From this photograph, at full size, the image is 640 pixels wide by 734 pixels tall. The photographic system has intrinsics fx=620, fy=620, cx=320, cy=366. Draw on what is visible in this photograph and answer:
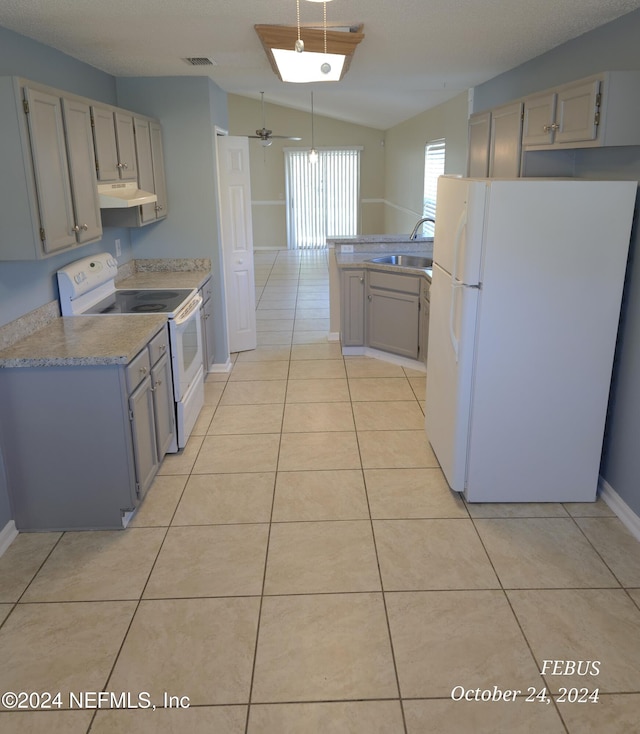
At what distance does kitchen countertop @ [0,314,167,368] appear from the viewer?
2.89 metres

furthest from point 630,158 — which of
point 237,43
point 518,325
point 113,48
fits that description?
point 113,48

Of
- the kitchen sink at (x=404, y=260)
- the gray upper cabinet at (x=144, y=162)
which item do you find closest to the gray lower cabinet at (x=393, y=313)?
the kitchen sink at (x=404, y=260)

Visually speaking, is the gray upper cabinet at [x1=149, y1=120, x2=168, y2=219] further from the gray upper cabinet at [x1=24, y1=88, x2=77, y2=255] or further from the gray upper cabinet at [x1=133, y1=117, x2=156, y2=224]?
the gray upper cabinet at [x1=24, y1=88, x2=77, y2=255]

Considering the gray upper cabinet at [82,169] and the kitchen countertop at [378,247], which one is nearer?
the gray upper cabinet at [82,169]

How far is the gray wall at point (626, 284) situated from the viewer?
3008mm

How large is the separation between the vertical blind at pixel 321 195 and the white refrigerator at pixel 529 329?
1001 cm

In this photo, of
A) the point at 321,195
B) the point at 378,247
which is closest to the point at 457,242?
the point at 378,247

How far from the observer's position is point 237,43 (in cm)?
365

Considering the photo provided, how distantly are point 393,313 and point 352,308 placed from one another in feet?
1.44

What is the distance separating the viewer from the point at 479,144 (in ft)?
14.4

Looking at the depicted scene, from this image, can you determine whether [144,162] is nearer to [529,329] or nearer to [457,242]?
[457,242]

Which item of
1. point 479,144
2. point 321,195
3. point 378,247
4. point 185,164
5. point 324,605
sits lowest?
point 324,605

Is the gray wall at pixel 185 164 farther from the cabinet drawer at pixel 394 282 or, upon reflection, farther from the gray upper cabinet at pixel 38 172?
the gray upper cabinet at pixel 38 172

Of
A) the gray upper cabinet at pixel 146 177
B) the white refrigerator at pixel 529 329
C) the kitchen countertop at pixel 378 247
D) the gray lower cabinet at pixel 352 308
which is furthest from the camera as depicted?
the kitchen countertop at pixel 378 247
